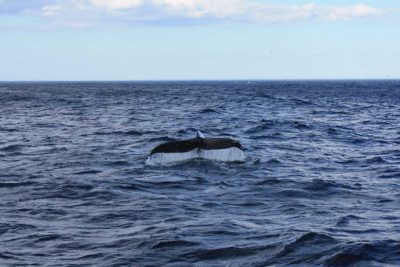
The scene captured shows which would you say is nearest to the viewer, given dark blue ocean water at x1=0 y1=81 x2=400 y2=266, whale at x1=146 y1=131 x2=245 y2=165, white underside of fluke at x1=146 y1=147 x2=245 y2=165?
dark blue ocean water at x1=0 y1=81 x2=400 y2=266

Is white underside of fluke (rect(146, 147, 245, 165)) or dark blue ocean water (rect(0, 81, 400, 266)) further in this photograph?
white underside of fluke (rect(146, 147, 245, 165))

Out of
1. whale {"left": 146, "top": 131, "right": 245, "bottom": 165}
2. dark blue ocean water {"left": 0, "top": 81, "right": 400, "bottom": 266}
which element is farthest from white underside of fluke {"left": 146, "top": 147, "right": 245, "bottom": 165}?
dark blue ocean water {"left": 0, "top": 81, "right": 400, "bottom": 266}

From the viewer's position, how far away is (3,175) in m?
21.7

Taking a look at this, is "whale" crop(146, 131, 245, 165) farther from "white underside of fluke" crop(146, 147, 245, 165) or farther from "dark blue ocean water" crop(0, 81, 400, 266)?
"dark blue ocean water" crop(0, 81, 400, 266)

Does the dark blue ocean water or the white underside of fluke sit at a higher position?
the white underside of fluke

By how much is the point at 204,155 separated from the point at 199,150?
0.33 metres

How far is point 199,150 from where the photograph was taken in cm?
2339

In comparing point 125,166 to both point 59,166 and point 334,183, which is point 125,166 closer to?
point 59,166

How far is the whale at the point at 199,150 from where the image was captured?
2327 cm

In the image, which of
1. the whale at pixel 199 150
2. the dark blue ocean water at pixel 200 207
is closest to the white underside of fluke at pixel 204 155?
the whale at pixel 199 150

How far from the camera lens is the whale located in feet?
76.3

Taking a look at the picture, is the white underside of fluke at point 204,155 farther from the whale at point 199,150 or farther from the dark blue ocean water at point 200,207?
the dark blue ocean water at point 200,207

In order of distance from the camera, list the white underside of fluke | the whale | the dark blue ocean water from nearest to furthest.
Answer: the dark blue ocean water → the whale → the white underside of fluke

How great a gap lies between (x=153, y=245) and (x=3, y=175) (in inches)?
434
